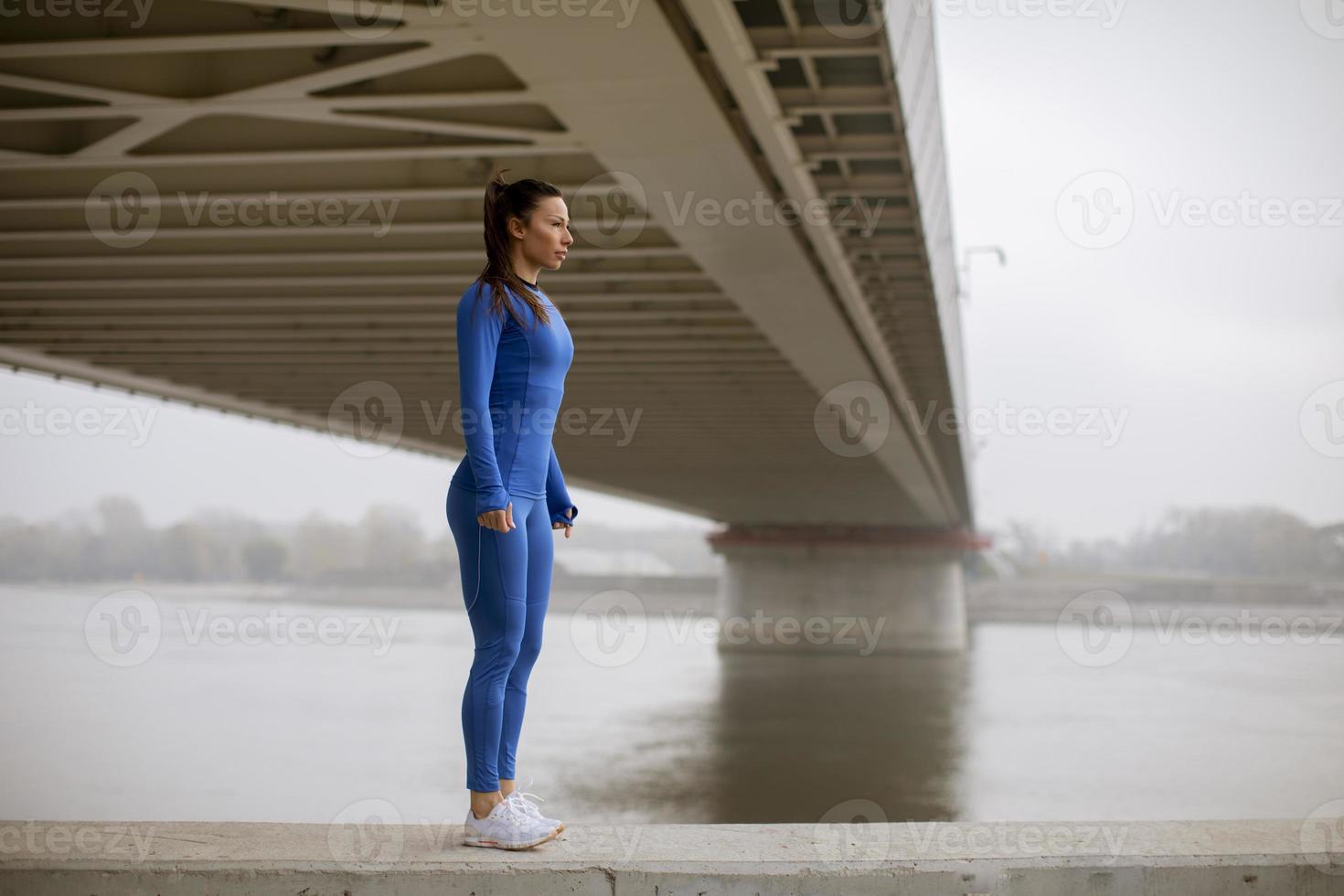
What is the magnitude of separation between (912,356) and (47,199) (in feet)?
40.3

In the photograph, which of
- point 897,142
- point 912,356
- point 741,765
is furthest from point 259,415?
point 897,142

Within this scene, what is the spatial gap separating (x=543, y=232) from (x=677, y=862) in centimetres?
210

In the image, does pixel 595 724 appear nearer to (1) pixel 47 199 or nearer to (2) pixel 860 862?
(1) pixel 47 199

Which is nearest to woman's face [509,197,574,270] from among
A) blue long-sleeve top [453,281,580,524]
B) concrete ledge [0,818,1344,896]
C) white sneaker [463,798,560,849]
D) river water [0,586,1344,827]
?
blue long-sleeve top [453,281,580,524]

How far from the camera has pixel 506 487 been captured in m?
4.19

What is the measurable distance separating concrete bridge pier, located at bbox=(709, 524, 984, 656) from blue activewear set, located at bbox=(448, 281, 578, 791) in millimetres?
51681

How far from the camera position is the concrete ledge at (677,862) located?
3.98 m

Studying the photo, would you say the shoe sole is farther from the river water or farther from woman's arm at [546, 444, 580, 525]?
the river water

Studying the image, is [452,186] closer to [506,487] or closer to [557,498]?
[557,498]

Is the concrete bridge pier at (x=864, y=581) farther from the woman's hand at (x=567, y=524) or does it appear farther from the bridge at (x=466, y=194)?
the woman's hand at (x=567, y=524)

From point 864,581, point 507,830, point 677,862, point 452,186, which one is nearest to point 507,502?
point 507,830

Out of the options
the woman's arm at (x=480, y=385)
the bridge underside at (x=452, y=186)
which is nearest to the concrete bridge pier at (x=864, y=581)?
the bridge underside at (x=452, y=186)

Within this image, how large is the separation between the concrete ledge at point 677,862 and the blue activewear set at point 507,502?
353 mm

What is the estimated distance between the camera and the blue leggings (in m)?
4.18
